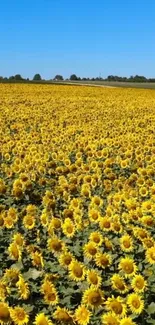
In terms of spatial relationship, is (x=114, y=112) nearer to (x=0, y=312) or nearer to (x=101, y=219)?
(x=101, y=219)

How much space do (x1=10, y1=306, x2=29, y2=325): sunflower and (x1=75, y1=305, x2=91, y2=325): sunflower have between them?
15.0 inches

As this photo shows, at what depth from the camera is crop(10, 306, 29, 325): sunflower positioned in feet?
12.6

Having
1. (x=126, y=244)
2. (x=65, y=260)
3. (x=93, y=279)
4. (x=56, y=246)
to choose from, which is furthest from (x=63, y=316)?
(x=126, y=244)

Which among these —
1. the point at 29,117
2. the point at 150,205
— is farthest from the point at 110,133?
the point at 150,205

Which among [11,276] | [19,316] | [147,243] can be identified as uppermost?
[147,243]

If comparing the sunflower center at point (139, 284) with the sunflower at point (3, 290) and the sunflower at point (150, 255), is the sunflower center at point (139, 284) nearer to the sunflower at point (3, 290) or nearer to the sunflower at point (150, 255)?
the sunflower at point (150, 255)

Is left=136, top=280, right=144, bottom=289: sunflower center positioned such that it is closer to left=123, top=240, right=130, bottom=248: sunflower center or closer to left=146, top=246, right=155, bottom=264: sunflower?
left=146, top=246, right=155, bottom=264: sunflower

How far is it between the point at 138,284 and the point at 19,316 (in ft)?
3.26

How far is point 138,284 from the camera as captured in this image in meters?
4.19

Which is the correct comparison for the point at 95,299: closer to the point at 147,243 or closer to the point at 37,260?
the point at 37,260

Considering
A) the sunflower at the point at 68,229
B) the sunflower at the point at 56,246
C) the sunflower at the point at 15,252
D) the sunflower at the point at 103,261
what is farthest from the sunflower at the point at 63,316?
the sunflower at the point at 68,229

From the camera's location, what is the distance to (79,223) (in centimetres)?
551

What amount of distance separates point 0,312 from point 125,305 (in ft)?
3.14

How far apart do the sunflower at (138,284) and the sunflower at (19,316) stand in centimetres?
91
